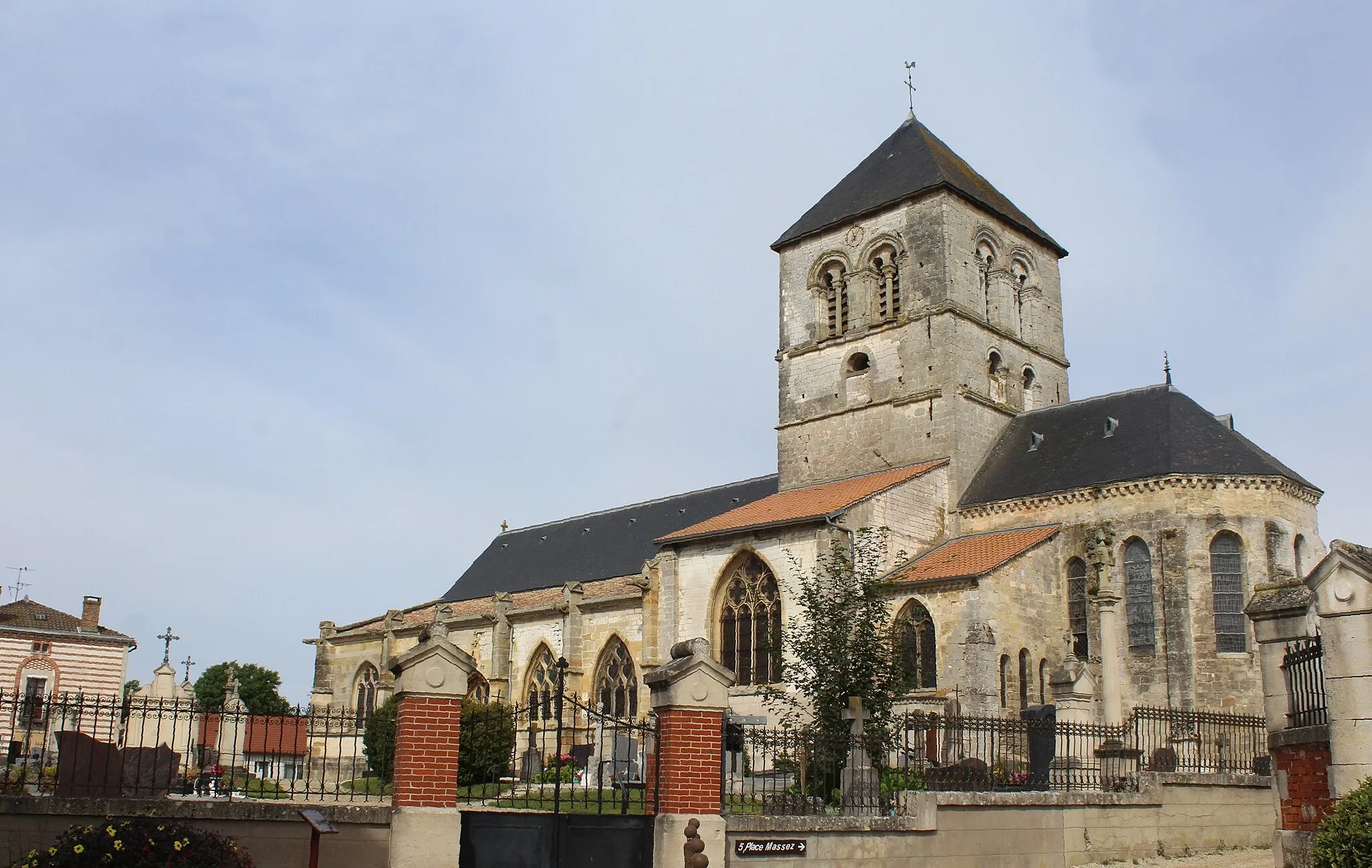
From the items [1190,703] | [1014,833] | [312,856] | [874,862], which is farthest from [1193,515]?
[312,856]

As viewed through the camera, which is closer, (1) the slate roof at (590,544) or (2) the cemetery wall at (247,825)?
(2) the cemetery wall at (247,825)

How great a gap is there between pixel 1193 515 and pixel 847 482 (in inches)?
329

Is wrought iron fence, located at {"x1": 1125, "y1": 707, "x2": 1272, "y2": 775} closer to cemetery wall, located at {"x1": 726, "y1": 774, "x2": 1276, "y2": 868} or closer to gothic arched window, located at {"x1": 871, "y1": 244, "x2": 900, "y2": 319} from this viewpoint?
cemetery wall, located at {"x1": 726, "y1": 774, "x2": 1276, "y2": 868}

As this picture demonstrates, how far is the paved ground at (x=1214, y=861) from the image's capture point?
14445 mm

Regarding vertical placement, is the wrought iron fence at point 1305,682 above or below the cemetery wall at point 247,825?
above

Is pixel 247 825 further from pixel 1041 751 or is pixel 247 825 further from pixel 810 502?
pixel 810 502

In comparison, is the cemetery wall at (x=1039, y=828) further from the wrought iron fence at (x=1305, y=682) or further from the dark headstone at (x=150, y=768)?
the dark headstone at (x=150, y=768)

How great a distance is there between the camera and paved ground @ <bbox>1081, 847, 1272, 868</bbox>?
1445cm

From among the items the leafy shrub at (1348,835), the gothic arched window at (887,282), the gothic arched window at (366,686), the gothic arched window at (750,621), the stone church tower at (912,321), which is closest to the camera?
the leafy shrub at (1348,835)

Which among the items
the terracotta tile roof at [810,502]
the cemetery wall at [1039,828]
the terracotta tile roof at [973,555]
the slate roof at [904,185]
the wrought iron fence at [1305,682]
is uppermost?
the slate roof at [904,185]

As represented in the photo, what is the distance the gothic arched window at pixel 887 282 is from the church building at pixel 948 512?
0.19 feet

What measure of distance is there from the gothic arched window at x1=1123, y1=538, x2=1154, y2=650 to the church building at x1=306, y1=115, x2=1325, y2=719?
0.11ft

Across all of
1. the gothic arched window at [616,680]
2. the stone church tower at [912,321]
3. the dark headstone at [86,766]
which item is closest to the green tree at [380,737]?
the gothic arched window at [616,680]

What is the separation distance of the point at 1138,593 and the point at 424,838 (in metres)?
18.7
